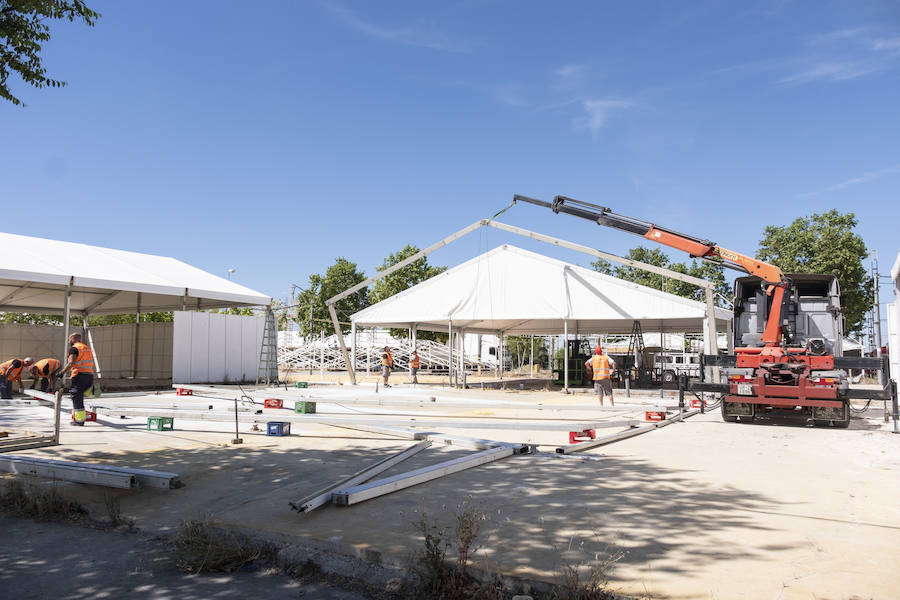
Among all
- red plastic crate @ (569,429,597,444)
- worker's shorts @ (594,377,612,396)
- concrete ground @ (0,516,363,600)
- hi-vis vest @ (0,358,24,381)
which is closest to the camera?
concrete ground @ (0,516,363,600)

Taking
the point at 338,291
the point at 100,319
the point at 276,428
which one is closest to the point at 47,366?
the point at 276,428

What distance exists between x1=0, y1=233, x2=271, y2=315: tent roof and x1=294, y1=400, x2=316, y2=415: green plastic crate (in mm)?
11084

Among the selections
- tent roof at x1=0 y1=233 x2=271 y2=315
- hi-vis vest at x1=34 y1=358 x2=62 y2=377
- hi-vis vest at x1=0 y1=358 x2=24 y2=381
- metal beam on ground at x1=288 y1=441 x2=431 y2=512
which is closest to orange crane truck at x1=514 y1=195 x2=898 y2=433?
metal beam on ground at x1=288 y1=441 x2=431 y2=512

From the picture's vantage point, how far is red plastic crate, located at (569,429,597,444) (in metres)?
9.30

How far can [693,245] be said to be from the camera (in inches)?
635

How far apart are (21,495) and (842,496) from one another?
794cm

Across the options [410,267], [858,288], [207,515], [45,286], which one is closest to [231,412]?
[207,515]

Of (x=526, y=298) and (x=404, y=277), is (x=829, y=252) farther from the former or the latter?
(x=404, y=277)

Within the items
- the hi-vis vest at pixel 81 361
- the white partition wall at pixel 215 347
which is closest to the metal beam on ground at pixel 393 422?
the hi-vis vest at pixel 81 361

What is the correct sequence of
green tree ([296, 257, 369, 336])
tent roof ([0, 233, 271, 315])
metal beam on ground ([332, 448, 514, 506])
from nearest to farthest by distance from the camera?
metal beam on ground ([332, 448, 514, 506]) < tent roof ([0, 233, 271, 315]) < green tree ([296, 257, 369, 336])

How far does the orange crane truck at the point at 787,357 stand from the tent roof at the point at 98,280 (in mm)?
17773

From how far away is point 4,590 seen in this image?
3.89 m

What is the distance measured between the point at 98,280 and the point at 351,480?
17.3m

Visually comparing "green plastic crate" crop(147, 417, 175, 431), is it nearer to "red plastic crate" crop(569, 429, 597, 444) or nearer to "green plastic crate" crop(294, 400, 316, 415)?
"green plastic crate" crop(294, 400, 316, 415)
